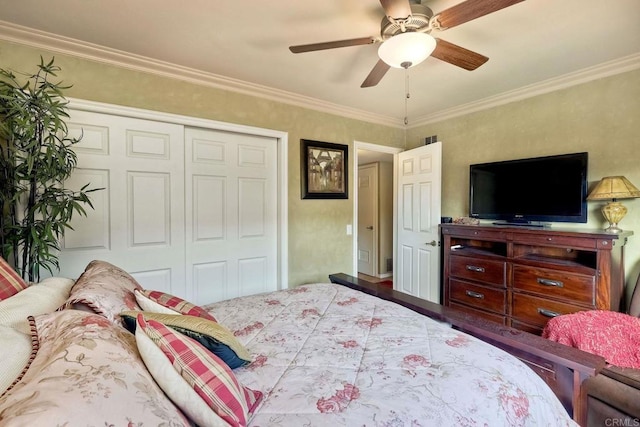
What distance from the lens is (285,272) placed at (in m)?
2.98

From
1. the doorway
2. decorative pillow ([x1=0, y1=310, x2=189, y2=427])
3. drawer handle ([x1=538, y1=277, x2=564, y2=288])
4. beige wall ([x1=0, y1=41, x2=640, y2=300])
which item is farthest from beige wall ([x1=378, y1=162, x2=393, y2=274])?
decorative pillow ([x1=0, y1=310, x2=189, y2=427])

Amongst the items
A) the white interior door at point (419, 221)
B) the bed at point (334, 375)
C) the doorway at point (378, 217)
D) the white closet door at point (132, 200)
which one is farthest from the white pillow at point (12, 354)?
the doorway at point (378, 217)

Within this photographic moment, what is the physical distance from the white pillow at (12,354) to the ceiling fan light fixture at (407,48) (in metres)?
1.81

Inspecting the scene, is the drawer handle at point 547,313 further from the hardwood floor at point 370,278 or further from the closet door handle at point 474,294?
the hardwood floor at point 370,278

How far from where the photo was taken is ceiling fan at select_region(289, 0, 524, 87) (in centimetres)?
132

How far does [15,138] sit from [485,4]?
8.27ft

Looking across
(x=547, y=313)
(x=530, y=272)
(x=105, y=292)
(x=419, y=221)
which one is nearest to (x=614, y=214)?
(x=530, y=272)

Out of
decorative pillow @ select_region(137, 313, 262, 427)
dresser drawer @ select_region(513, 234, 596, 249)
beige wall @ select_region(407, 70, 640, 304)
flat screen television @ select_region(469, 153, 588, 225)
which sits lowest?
decorative pillow @ select_region(137, 313, 262, 427)

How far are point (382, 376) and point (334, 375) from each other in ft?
0.55

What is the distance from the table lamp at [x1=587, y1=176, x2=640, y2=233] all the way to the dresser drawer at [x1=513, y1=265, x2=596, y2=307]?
1.40 ft

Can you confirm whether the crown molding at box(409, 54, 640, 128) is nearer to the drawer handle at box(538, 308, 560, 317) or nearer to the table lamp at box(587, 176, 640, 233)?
the table lamp at box(587, 176, 640, 233)

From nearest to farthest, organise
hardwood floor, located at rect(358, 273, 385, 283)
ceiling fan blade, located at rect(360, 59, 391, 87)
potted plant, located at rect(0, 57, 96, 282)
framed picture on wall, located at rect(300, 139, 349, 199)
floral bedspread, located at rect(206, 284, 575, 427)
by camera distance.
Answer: floral bedspread, located at rect(206, 284, 575, 427) → potted plant, located at rect(0, 57, 96, 282) → ceiling fan blade, located at rect(360, 59, 391, 87) → framed picture on wall, located at rect(300, 139, 349, 199) → hardwood floor, located at rect(358, 273, 385, 283)

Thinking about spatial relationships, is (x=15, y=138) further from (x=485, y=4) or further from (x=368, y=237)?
(x=368, y=237)

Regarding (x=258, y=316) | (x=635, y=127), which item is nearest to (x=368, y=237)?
(x=635, y=127)
